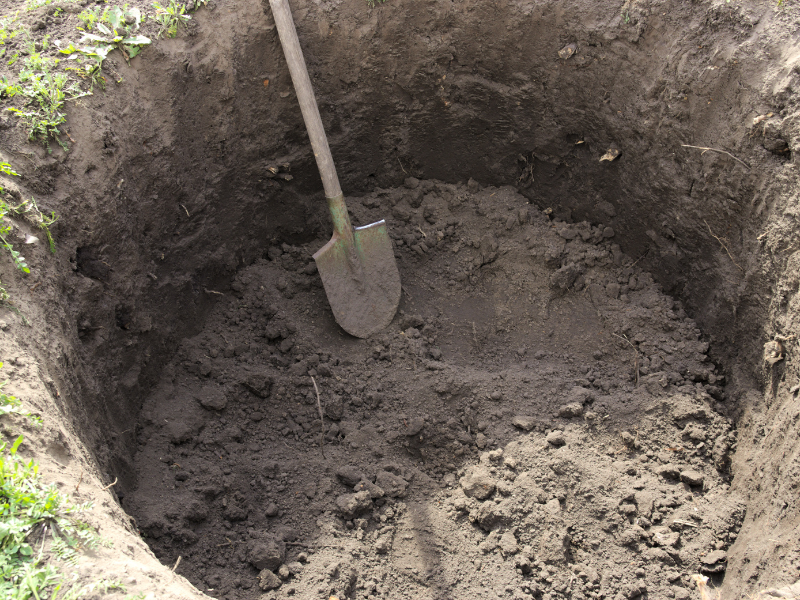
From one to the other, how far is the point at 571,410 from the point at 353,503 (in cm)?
117

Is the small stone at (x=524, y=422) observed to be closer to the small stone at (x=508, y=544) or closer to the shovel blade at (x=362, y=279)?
the small stone at (x=508, y=544)

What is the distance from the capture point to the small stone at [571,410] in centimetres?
293

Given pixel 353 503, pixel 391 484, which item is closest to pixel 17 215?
pixel 353 503

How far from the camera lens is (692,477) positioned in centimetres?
274

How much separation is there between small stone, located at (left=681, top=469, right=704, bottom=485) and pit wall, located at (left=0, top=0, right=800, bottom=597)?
202 mm

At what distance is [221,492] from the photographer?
2.74 metres

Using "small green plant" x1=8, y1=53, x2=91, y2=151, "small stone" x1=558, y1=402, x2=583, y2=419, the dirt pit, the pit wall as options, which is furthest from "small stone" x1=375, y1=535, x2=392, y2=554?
"small green plant" x1=8, y1=53, x2=91, y2=151

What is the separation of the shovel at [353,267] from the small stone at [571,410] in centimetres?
114

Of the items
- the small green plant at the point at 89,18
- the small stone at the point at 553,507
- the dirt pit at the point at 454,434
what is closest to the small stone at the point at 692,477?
the dirt pit at the point at 454,434

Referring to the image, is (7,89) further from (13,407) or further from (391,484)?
(391,484)

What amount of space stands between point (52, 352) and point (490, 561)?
6.54ft

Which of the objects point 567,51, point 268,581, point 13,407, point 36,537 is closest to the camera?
point 36,537

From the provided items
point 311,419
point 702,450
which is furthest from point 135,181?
point 702,450

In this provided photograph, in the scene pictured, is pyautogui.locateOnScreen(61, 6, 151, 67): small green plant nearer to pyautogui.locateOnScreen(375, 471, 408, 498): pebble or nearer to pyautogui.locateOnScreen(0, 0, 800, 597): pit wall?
pyautogui.locateOnScreen(0, 0, 800, 597): pit wall
